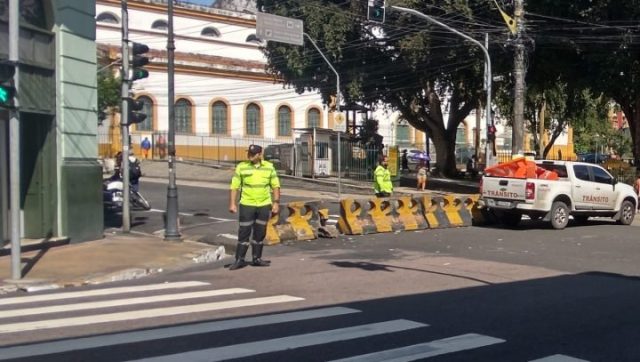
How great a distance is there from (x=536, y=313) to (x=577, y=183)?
1198cm

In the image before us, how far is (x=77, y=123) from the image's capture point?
1465 cm

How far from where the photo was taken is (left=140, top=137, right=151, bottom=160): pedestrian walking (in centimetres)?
4875

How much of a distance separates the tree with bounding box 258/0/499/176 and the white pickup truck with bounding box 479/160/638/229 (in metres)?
14.0

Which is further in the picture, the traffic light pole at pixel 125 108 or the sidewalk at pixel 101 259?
the traffic light pole at pixel 125 108

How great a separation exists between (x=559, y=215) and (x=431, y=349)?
44.0 feet

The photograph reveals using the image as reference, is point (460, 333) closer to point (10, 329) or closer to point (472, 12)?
point (10, 329)

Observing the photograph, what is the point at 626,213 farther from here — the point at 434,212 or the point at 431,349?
the point at 431,349

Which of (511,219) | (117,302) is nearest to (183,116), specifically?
(511,219)

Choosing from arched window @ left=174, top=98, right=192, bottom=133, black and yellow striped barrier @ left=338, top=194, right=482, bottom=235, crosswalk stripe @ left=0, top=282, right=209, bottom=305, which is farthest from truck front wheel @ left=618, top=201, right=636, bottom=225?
arched window @ left=174, top=98, right=192, bottom=133

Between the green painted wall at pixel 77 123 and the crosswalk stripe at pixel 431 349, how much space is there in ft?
31.3

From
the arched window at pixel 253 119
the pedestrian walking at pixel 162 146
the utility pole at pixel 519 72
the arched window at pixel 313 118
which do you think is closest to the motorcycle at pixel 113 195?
the utility pole at pixel 519 72

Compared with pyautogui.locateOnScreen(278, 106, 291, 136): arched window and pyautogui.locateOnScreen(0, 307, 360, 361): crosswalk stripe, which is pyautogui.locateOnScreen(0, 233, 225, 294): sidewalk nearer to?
pyautogui.locateOnScreen(0, 307, 360, 361): crosswalk stripe

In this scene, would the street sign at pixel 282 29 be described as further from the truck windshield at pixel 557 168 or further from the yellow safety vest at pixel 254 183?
the yellow safety vest at pixel 254 183

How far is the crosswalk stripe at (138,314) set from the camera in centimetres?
754
